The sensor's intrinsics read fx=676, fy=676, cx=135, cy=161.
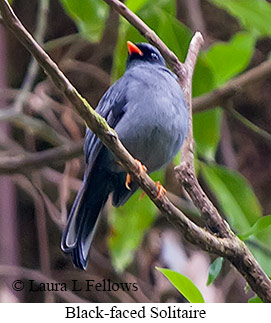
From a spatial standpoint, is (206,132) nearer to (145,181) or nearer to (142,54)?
(142,54)

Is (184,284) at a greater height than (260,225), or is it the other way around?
(260,225)

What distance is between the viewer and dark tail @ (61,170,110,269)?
1.88 metres

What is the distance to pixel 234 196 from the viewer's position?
7.30 feet

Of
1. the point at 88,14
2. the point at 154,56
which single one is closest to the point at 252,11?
the point at 154,56

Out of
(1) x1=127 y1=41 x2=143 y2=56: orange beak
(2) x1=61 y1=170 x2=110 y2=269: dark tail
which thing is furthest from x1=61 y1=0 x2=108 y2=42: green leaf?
(2) x1=61 y1=170 x2=110 y2=269: dark tail

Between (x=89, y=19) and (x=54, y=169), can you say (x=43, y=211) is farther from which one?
(x=89, y=19)

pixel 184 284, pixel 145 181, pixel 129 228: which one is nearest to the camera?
pixel 145 181

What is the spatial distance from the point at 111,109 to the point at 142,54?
31cm

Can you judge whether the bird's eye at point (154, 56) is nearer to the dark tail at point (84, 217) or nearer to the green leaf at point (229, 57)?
the green leaf at point (229, 57)

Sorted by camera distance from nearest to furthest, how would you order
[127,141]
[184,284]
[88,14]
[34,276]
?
[184,284], [127,141], [88,14], [34,276]

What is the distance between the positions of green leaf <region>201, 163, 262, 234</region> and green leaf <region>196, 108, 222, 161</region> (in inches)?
2.0

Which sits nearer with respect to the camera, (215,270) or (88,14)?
(215,270)

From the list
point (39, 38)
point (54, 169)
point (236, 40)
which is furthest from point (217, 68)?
point (54, 169)

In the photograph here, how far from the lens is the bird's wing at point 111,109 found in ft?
6.17
